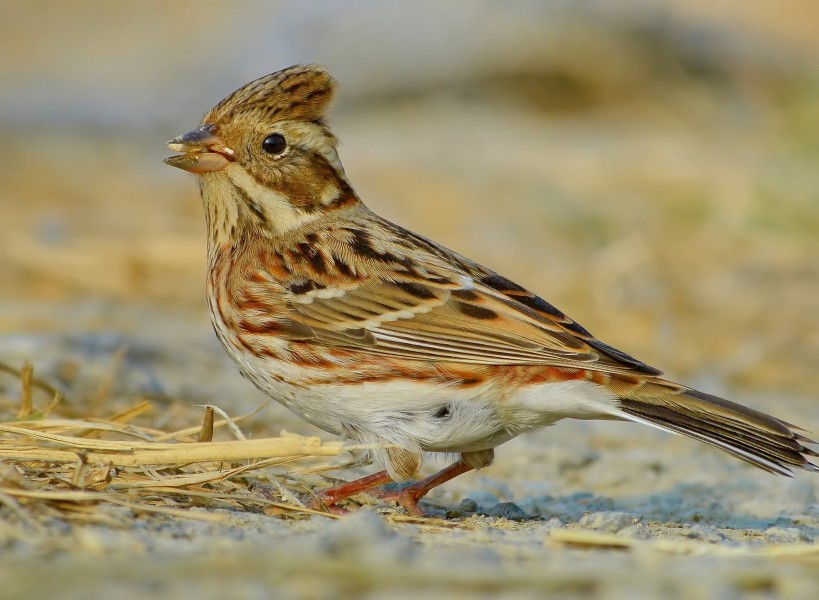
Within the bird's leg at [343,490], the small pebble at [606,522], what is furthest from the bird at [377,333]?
the small pebble at [606,522]

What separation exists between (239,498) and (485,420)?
39.5 inches

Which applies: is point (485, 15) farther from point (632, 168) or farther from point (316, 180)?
point (316, 180)

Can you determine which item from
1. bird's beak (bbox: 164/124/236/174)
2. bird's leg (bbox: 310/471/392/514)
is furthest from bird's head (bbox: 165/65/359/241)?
bird's leg (bbox: 310/471/392/514)

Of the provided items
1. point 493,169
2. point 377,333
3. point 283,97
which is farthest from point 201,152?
point 493,169

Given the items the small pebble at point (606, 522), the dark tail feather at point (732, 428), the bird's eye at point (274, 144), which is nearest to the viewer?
the small pebble at point (606, 522)

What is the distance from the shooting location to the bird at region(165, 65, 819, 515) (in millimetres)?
4586

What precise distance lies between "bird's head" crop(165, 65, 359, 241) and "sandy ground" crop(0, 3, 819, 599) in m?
0.92

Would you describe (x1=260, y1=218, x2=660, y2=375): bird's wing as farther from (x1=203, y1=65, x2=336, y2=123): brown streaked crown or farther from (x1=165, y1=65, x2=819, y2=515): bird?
(x1=203, y1=65, x2=336, y2=123): brown streaked crown

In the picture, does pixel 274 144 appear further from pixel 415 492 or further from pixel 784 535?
pixel 784 535

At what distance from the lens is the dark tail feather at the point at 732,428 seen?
4305 millimetres

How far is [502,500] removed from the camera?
5344 mm

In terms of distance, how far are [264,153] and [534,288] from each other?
4367 mm

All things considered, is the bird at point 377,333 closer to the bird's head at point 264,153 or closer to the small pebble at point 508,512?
the bird's head at point 264,153

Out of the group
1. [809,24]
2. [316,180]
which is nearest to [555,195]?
[809,24]
